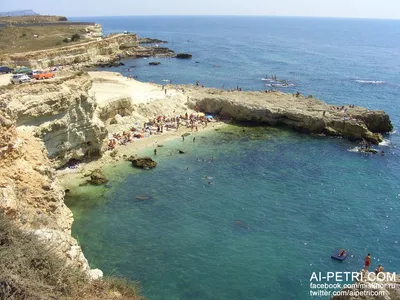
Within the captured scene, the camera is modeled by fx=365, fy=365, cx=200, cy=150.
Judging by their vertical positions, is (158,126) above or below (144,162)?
above

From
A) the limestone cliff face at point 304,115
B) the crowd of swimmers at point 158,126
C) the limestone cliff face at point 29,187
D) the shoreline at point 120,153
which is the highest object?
the limestone cliff face at point 29,187

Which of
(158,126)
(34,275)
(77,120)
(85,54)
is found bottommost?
(158,126)

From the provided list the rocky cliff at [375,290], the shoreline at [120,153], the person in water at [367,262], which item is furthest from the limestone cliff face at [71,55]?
the rocky cliff at [375,290]

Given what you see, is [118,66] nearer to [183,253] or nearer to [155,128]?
[155,128]

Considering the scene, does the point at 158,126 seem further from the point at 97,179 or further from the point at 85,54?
Answer: the point at 85,54

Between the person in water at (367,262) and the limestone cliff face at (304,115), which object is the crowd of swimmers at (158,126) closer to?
the limestone cliff face at (304,115)

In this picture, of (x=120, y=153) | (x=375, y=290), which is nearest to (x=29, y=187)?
(x=375, y=290)

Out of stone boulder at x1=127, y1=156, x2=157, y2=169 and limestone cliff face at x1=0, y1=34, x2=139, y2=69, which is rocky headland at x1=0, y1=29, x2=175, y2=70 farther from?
stone boulder at x1=127, y1=156, x2=157, y2=169
